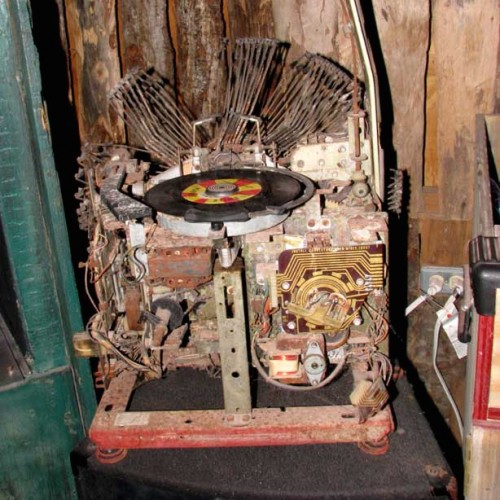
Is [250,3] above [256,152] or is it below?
above

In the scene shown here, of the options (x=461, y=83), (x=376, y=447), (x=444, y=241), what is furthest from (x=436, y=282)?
(x=376, y=447)

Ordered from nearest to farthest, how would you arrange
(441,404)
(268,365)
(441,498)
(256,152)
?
(441,498) → (268,365) → (256,152) → (441,404)

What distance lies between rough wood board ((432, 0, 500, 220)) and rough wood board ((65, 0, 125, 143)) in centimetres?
120

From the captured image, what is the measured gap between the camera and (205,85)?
104 inches

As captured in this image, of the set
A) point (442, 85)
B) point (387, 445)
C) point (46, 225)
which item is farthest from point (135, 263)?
point (442, 85)

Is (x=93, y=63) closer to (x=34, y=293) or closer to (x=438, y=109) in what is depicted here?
(x=34, y=293)

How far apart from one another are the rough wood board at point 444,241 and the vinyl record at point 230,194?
2.87ft

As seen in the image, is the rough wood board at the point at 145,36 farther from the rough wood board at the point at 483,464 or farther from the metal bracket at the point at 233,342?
the rough wood board at the point at 483,464

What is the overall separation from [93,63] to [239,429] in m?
1.53

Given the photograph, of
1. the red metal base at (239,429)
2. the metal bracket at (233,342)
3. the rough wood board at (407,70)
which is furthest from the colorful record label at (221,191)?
the rough wood board at (407,70)

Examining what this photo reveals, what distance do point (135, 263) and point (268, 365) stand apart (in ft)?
1.60

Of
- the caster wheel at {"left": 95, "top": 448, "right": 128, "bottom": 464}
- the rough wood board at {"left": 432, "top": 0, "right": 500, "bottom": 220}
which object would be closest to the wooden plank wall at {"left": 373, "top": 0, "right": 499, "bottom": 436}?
the rough wood board at {"left": 432, "top": 0, "right": 500, "bottom": 220}

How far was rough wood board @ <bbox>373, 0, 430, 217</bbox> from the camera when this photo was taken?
7.39ft

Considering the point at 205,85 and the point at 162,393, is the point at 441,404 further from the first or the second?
the point at 205,85
